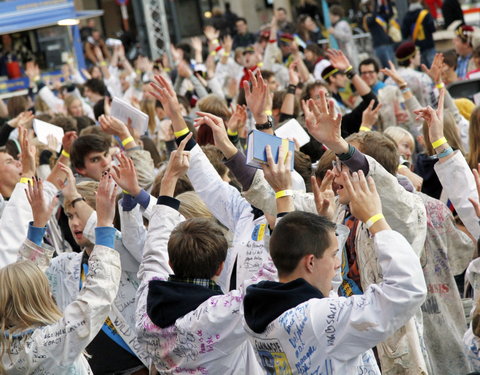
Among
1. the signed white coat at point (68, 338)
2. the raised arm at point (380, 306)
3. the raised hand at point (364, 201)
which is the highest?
the raised hand at point (364, 201)

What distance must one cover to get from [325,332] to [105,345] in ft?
6.12

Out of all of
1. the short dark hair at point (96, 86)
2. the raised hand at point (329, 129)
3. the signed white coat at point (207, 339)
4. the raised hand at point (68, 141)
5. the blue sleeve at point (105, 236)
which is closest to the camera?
the signed white coat at point (207, 339)

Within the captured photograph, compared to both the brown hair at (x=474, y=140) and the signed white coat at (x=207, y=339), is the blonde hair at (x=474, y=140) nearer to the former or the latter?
the brown hair at (x=474, y=140)

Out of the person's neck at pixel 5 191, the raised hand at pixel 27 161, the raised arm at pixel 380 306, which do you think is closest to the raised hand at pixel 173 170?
the raised arm at pixel 380 306

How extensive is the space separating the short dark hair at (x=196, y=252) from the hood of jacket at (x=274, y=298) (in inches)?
15.3

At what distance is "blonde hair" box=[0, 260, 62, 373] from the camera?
336cm

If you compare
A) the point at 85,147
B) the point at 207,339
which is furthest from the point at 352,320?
the point at 85,147

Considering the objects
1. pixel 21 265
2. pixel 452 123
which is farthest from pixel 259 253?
pixel 452 123

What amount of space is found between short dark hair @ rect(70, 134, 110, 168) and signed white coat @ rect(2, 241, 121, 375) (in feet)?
8.66

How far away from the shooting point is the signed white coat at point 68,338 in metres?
3.34

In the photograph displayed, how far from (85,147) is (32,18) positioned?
1245cm

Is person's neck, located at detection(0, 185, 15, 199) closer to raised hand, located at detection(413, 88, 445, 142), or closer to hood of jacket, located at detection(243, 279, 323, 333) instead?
raised hand, located at detection(413, 88, 445, 142)

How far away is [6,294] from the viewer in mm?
3369

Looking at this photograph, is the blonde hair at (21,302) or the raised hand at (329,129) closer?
the blonde hair at (21,302)
